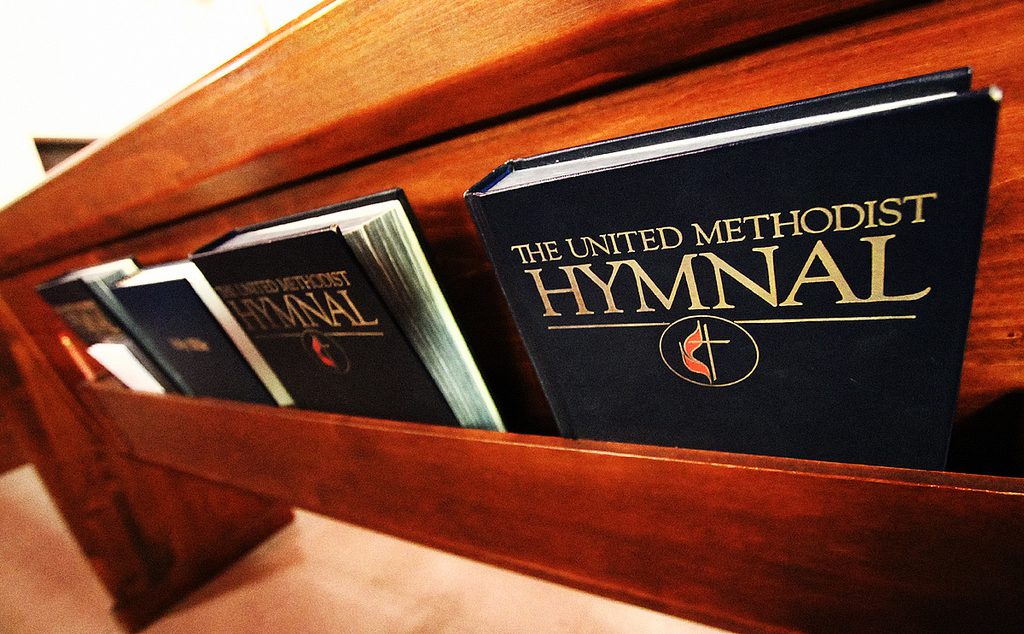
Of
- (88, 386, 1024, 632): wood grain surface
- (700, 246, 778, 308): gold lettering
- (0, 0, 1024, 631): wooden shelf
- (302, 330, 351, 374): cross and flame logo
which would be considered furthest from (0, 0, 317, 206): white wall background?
(700, 246, 778, 308): gold lettering

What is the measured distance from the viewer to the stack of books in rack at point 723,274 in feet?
0.91

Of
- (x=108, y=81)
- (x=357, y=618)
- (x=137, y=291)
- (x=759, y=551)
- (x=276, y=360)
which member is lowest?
(x=357, y=618)

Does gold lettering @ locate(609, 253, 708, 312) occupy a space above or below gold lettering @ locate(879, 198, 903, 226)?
below

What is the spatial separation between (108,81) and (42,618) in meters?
2.33

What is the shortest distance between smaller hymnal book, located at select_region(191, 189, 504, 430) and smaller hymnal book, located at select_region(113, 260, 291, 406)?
0.10 m

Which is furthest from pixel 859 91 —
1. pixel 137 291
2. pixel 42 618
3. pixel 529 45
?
pixel 42 618

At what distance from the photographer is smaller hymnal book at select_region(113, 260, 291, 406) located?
0.69 metres

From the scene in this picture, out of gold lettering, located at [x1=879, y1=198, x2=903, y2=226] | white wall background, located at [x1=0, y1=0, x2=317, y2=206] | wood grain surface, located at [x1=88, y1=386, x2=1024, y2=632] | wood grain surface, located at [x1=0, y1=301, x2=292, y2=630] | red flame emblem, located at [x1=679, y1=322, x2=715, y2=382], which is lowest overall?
wood grain surface, located at [x1=0, y1=301, x2=292, y2=630]

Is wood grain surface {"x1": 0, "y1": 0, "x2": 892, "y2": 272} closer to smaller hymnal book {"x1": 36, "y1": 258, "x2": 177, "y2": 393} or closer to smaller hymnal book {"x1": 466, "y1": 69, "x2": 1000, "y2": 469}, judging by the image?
smaller hymnal book {"x1": 466, "y1": 69, "x2": 1000, "y2": 469}

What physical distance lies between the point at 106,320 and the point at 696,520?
1014 millimetres

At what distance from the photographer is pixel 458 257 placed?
61 cm

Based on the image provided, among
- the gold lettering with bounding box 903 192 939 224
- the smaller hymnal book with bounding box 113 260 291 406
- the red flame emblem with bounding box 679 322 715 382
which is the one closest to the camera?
the gold lettering with bounding box 903 192 939 224

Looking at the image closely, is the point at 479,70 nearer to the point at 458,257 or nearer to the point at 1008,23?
the point at 458,257

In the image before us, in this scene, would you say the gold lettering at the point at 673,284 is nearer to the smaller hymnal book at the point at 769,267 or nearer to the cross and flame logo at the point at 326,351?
the smaller hymnal book at the point at 769,267
